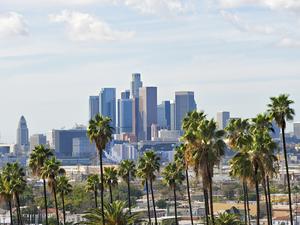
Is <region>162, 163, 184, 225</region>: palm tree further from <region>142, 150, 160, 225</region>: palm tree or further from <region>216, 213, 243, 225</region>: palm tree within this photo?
<region>216, 213, 243, 225</region>: palm tree

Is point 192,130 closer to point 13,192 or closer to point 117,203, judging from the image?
point 117,203

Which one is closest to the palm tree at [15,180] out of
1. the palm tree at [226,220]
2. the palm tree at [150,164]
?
the palm tree at [150,164]

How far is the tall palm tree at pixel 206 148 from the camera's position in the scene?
54.6m

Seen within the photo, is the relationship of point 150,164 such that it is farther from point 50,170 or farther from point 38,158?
point 38,158

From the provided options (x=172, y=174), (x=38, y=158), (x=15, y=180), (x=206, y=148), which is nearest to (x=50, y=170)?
(x=38, y=158)

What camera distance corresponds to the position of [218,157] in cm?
5503

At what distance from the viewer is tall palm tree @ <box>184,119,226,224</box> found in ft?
179

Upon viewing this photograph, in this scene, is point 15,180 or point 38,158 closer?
point 38,158

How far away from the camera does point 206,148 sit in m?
55.1

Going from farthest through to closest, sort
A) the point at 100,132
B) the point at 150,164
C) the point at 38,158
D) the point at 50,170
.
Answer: the point at 150,164 < the point at 38,158 < the point at 50,170 < the point at 100,132

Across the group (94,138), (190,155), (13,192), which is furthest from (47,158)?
(190,155)

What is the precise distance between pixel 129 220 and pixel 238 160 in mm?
8398

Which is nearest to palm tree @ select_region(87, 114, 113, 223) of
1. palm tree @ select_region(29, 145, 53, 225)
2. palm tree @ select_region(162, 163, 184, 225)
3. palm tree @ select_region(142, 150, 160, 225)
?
palm tree @ select_region(29, 145, 53, 225)

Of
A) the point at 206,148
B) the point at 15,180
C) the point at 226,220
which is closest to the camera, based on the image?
the point at 206,148
